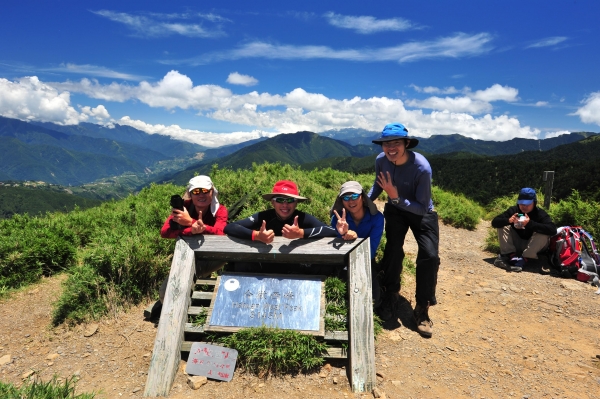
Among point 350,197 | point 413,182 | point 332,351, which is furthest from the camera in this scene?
point 413,182

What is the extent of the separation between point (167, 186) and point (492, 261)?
905cm

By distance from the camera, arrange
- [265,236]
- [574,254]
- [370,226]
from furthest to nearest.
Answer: [574,254], [370,226], [265,236]

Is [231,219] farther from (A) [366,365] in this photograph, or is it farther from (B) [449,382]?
(B) [449,382]

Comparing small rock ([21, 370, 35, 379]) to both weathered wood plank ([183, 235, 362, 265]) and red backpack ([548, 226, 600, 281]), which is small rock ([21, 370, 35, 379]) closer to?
weathered wood plank ([183, 235, 362, 265])

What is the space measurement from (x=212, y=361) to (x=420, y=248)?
292 cm

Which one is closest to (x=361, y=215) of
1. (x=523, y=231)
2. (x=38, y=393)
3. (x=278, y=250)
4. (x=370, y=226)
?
(x=370, y=226)

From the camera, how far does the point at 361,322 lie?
3.56m

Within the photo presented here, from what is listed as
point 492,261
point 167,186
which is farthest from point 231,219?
point 492,261

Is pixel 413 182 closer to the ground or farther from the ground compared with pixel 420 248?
farther from the ground

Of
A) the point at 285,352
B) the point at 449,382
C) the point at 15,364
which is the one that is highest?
the point at 285,352

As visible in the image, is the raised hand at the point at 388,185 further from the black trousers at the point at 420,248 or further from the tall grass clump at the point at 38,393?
the tall grass clump at the point at 38,393

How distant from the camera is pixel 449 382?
3463 millimetres

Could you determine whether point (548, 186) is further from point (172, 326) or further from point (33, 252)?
point (33, 252)

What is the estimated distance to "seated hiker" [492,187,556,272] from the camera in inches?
250
